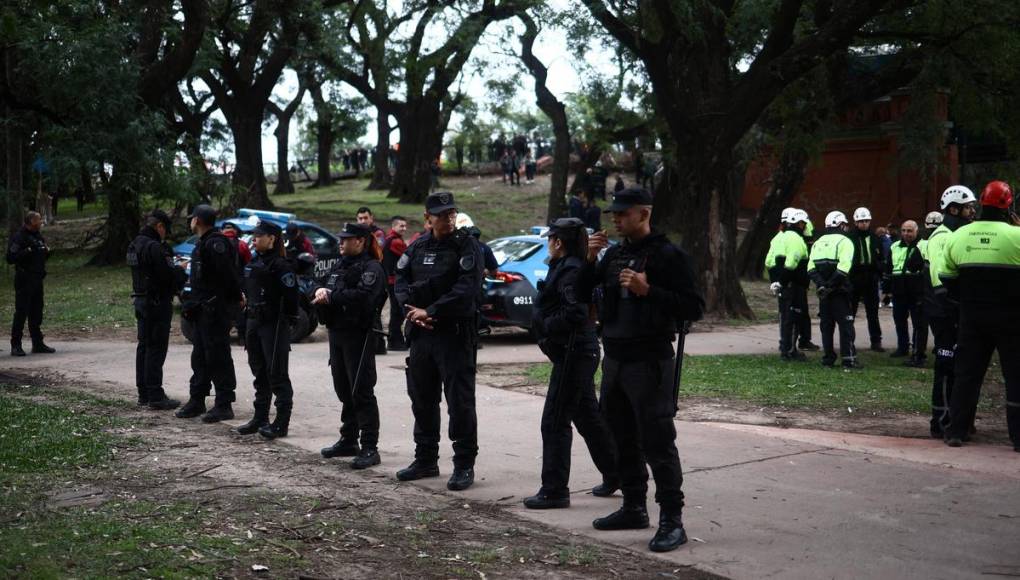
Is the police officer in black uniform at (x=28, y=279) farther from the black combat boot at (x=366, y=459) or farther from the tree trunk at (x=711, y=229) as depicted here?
the tree trunk at (x=711, y=229)

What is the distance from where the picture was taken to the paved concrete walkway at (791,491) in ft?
19.6

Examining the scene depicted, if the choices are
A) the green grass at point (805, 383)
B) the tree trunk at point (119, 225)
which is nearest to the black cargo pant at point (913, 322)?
the green grass at point (805, 383)

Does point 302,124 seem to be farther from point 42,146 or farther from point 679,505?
point 679,505

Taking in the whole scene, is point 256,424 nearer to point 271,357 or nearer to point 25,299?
point 271,357

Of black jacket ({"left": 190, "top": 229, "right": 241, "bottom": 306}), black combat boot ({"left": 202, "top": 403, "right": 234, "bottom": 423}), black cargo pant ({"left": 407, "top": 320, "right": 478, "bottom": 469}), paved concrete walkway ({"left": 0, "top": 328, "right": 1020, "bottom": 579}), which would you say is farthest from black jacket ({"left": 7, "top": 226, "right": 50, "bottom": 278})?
black cargo pant ({"left": 407, "top": 320, "right": 478, "bottom": 469})

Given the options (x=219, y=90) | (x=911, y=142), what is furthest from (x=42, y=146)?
(x=911, y=142)

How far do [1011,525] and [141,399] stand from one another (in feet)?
26.3

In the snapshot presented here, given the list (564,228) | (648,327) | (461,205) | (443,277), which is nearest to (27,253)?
(443,277)

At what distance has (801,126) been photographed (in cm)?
2144

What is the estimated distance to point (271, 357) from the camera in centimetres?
952

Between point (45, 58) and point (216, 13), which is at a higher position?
point (216, 13)

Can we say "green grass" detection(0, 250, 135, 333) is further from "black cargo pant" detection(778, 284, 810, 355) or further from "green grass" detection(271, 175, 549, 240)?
"black cargo pant" detection(778, 284, 810, 355)

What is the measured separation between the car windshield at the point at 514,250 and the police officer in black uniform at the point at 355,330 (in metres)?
7.64

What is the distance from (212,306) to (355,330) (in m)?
2.36
